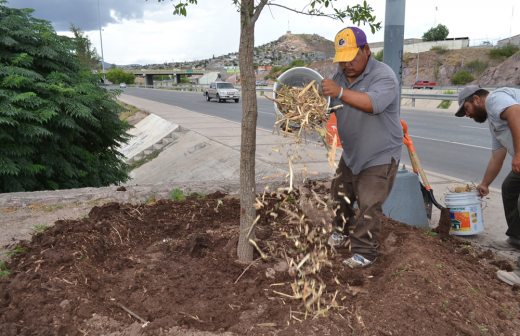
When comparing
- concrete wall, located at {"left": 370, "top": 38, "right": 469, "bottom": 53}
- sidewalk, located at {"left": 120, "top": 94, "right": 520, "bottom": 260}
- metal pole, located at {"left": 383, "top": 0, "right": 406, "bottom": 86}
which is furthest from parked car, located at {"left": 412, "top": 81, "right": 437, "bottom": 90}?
metal pole, located at {"left": 383, "top": 0, "right": 406, "bottom": 86}

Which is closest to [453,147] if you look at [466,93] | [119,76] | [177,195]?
[466,93]

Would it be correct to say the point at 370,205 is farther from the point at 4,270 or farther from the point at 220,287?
the point at 4,270

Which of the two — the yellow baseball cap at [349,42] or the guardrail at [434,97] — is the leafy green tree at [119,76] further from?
the yellow baseball cap at [349,42]

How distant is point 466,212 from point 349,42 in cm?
220

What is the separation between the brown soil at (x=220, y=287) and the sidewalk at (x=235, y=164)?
99 centimetres

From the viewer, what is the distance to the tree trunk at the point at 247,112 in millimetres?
3650

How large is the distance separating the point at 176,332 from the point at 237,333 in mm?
362

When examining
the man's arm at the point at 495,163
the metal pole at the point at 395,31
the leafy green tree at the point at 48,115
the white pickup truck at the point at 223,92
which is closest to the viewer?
the man's arm at the point at 495,163

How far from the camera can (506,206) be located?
16.1 ft

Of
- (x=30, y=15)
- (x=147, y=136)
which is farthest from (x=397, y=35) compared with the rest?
(x=147, y=136)

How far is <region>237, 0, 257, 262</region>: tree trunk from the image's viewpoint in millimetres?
3650

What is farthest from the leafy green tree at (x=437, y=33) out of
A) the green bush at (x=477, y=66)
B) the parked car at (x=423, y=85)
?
the parked car at (x=423, y=85)

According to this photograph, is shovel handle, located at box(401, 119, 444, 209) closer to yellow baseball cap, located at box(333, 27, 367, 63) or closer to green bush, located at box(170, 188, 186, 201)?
yellow baseball cap, located at box(333, 27, 367, 63)

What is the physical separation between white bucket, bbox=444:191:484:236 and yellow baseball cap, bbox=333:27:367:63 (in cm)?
199
